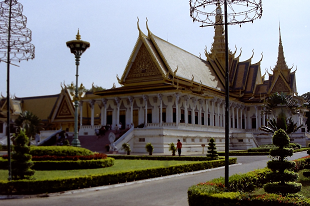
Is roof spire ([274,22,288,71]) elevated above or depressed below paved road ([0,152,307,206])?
above

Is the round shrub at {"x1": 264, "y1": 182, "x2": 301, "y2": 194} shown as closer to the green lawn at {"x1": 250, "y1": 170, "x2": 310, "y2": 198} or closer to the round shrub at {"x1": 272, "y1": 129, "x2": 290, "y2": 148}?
the round shrub at {"x1": 272, "y1": 129, "x2": 290, "y2": 148}

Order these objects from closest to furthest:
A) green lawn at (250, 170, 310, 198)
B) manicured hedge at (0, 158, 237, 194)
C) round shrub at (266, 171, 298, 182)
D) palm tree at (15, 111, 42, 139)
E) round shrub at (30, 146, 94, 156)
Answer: round shrub at (266, 171, 298, 182) → manicured hedge at (0, 158, 237, 194) → green lawn at (250, 170, 310, 198) → round shrub at (30, 146, 94, 156) → palm tree at (15, 111, 42, 139)

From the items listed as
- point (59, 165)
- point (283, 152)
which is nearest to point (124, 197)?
point (283, 152)

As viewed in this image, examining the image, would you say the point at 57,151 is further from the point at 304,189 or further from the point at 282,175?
the point at 282,175

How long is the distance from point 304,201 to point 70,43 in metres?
15.2

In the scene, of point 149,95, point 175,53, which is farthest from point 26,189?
point 175,53

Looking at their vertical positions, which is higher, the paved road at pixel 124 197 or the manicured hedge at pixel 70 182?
the manicured hedge at pixel 70 182

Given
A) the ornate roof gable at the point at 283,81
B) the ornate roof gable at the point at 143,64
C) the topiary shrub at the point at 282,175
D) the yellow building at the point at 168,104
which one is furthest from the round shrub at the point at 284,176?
the ornate roof gable at the point at 283,81

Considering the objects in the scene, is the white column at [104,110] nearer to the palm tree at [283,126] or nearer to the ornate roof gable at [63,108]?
the ornate roof gable at [63,108]

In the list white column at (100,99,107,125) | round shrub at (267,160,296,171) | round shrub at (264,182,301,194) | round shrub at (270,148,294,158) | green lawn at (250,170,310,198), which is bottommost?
green lawn at (250,170,310,198)

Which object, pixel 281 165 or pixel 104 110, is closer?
pixel 281 165

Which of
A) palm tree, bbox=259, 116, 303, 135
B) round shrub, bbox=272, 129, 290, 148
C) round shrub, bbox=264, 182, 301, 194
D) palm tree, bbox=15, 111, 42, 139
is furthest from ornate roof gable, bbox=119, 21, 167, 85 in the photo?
round shrub, bbox=264, 182, 301, 194

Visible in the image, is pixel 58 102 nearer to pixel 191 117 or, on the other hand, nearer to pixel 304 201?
pixel 191 117

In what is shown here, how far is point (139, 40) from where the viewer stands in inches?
1654
